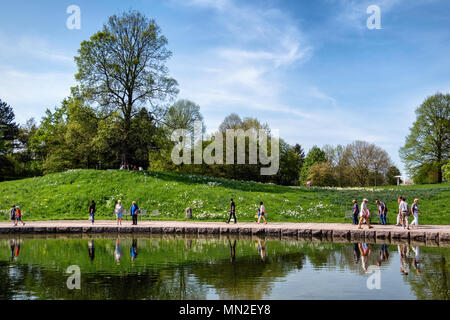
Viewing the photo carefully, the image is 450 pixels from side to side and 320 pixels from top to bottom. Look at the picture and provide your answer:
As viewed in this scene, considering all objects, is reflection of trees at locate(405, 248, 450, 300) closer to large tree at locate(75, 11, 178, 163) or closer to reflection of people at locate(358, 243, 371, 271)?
reflection of people at locate(358, 243, 371, 271)

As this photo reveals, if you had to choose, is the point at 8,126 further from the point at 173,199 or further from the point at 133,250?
the point at 133,250

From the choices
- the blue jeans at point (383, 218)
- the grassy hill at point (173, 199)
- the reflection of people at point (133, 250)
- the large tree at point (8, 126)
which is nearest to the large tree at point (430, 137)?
the grassy hill at point (173, 199)

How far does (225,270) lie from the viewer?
44.9 ft

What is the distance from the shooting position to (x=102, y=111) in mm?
43906

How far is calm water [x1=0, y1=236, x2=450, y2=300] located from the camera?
35.9 feet

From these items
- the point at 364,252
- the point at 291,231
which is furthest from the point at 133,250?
the point at 364,252

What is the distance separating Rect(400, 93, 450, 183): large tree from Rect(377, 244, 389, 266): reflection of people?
5520cm

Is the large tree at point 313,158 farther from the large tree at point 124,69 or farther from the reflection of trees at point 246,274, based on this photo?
→ the reflection of trees at point 246,274

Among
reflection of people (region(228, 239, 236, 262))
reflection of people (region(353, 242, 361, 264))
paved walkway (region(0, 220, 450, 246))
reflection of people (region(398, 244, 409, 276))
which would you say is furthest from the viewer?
paved walkway (region(0, 220, 450, 246))

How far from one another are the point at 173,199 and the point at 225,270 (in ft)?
71.6

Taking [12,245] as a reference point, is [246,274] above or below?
above

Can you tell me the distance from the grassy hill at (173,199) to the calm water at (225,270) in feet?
38.8

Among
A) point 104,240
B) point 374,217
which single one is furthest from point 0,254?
point 374,217

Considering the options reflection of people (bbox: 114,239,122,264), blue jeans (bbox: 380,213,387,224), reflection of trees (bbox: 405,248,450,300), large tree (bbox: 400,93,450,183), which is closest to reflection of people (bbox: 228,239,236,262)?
reflection of people (bbox: 114,239,122,264)
